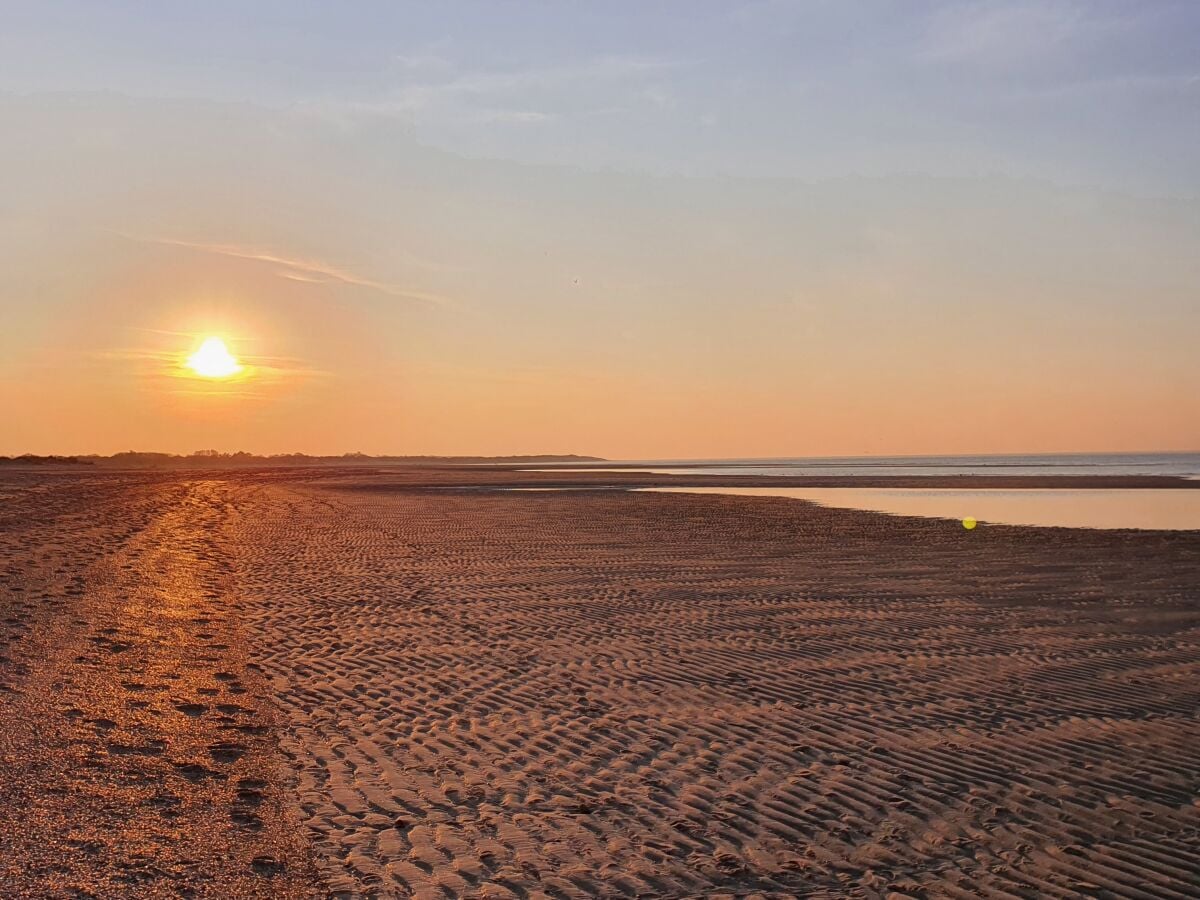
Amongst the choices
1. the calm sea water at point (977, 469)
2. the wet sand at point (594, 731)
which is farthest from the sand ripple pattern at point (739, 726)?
the calm sea water at point (977, 469)

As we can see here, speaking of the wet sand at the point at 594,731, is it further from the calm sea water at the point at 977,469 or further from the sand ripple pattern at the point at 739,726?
the calm sea water at the point at 977,469

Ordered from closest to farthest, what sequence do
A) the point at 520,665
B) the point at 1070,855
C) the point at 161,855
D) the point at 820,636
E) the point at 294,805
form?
the point at 161,855, the point at 1070,855, the point at 294,805, the point at 520,665, the point at 820,636

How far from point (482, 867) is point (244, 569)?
16141 mm

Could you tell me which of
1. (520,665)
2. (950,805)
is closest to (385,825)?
(950,805)

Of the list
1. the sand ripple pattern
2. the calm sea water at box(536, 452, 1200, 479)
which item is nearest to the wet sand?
the sand ripple pattern

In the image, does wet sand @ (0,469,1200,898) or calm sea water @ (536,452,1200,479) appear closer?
wet sand @ (0,469,1200,898)

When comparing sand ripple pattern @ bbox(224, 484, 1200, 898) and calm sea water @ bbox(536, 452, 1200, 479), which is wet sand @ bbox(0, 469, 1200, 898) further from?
calm sea water @ bbox(536, 452, 1200, 479)

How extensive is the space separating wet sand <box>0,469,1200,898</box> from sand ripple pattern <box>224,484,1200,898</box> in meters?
0.04

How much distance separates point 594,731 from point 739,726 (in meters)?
1.38

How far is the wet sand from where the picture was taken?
21.1ft

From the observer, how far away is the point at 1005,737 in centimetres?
947

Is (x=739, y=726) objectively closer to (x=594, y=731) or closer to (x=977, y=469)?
(x=594, y=731)

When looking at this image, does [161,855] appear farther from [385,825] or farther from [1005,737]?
[1005,737]

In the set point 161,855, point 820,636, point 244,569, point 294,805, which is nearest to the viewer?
point 161,855
